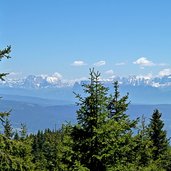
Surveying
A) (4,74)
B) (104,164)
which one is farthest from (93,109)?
(4,74)

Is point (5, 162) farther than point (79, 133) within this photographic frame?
No

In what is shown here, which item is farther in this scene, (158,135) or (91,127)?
(158,135)

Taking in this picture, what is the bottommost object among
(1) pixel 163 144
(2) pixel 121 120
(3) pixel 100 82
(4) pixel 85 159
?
(1) pixel 163 144

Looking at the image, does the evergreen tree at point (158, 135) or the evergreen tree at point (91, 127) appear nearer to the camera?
the evergreen tree at point (91, 127)

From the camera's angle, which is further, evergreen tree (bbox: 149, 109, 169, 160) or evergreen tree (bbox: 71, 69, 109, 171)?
evergreen tree (bbox: 149, 109, 169, 160)

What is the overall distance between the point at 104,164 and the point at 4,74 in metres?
5.02

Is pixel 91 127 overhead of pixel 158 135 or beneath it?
overhead

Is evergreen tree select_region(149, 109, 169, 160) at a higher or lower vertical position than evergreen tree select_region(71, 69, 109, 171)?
lower

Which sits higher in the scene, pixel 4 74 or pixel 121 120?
pixel 4 74

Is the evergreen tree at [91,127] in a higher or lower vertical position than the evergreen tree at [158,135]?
higher

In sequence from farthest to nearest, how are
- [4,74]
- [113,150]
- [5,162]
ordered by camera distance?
1. [113,150]
2. [4,74]
3. [5,162]

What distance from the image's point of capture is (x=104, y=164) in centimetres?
1535

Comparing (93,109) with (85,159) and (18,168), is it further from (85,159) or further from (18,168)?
(18,168)

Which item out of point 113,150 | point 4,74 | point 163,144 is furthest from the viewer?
point 163,144
